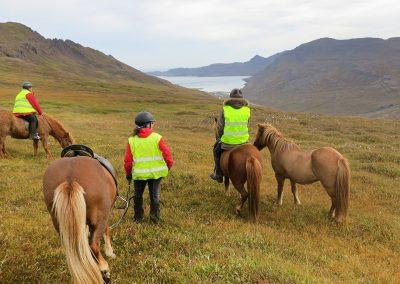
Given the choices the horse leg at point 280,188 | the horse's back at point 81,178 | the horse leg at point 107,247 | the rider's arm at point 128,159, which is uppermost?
the horse's back at point 81,178

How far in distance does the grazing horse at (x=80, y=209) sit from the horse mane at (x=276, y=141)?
23.8ft

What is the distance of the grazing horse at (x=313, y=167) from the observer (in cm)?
1135

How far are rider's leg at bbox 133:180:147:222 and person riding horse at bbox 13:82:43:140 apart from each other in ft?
32.5

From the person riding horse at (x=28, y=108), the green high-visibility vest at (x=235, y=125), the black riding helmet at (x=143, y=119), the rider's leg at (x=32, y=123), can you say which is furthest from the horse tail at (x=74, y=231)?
the rider's leg at (x=32, y=123)

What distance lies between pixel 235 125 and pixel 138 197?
12.9ft

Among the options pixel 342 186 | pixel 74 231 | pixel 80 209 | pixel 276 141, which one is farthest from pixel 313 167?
pixel 74 231

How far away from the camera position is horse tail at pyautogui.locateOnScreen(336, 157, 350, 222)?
442 inches

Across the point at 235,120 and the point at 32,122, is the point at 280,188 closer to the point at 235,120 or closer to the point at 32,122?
the point at 235,120

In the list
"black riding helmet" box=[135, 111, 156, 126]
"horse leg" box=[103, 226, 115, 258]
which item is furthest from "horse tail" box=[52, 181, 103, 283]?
"black riding helmet" box=[135, 111, 156, 126]

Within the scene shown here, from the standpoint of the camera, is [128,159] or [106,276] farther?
[128,159]

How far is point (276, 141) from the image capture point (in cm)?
1339

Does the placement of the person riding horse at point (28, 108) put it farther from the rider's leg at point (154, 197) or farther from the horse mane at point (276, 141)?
the horse mane at point (276, 141)

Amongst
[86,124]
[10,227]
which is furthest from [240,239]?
[86,124]

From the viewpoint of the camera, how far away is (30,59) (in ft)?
529
